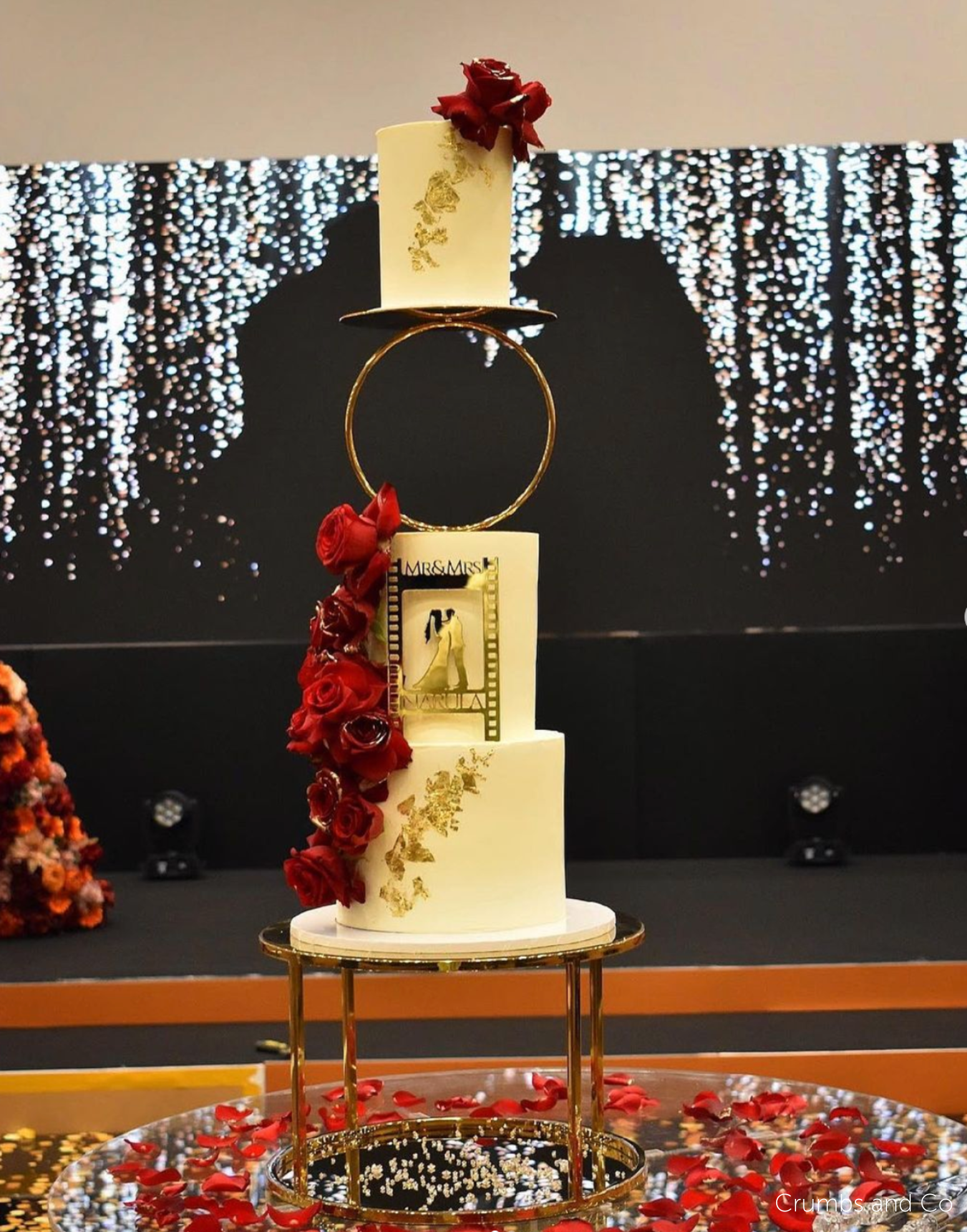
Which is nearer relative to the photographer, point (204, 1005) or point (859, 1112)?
point (859, 1112)

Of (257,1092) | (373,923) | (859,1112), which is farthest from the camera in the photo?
(257,1092)

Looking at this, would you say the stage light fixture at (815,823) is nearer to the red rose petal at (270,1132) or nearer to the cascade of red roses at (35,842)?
the cascade of red roses at (35,842)

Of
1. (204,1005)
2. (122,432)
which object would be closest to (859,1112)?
(204,1005)

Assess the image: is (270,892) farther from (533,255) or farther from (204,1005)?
(533,255)

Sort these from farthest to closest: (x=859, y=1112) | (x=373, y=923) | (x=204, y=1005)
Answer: (x=204, y=1005), (x=859, y=1112), (x=373, y=923)

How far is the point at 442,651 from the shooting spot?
2008mm

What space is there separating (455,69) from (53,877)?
7.28 feet

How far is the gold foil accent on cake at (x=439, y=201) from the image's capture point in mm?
2037

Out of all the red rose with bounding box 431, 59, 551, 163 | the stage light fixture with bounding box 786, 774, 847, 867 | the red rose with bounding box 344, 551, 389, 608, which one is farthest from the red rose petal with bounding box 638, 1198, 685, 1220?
the stage light fixture with bounding box 786, 774, 847, 867

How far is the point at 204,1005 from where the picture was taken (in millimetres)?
3332

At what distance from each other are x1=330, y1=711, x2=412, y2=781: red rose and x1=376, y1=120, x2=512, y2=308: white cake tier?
477 mm

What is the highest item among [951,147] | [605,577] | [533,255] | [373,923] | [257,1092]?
[951,147]

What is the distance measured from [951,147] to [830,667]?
4.52 feet

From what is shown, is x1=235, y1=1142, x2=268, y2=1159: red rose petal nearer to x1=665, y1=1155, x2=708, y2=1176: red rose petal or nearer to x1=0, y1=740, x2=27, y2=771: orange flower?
x1=665, y1=1155, x2=708, y2=1176: red rose petal
